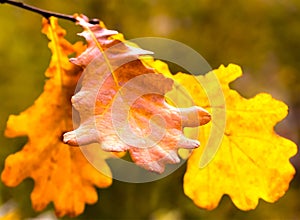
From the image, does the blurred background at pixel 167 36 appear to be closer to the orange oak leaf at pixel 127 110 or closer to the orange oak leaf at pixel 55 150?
the orange oak leaf at pixel 55 150

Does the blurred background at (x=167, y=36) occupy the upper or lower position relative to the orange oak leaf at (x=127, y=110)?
lower

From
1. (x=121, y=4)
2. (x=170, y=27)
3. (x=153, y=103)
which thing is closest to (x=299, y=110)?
(x=170, y=27)

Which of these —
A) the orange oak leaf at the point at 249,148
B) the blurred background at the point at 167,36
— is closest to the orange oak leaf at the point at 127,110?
the orange oak leaf at the point at 249,148

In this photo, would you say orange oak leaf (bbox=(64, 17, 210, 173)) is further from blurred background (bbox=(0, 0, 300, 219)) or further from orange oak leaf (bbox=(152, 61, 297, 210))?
blurred background (bbox=(0, 0, 300, 219))

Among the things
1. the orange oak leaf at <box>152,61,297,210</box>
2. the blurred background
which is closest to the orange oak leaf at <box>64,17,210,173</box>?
the orange oak leaf at <box>152,61,297,210</box>

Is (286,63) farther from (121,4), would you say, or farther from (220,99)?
(220,99)

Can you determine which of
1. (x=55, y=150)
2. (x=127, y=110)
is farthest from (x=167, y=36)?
(x=127, y=110)
